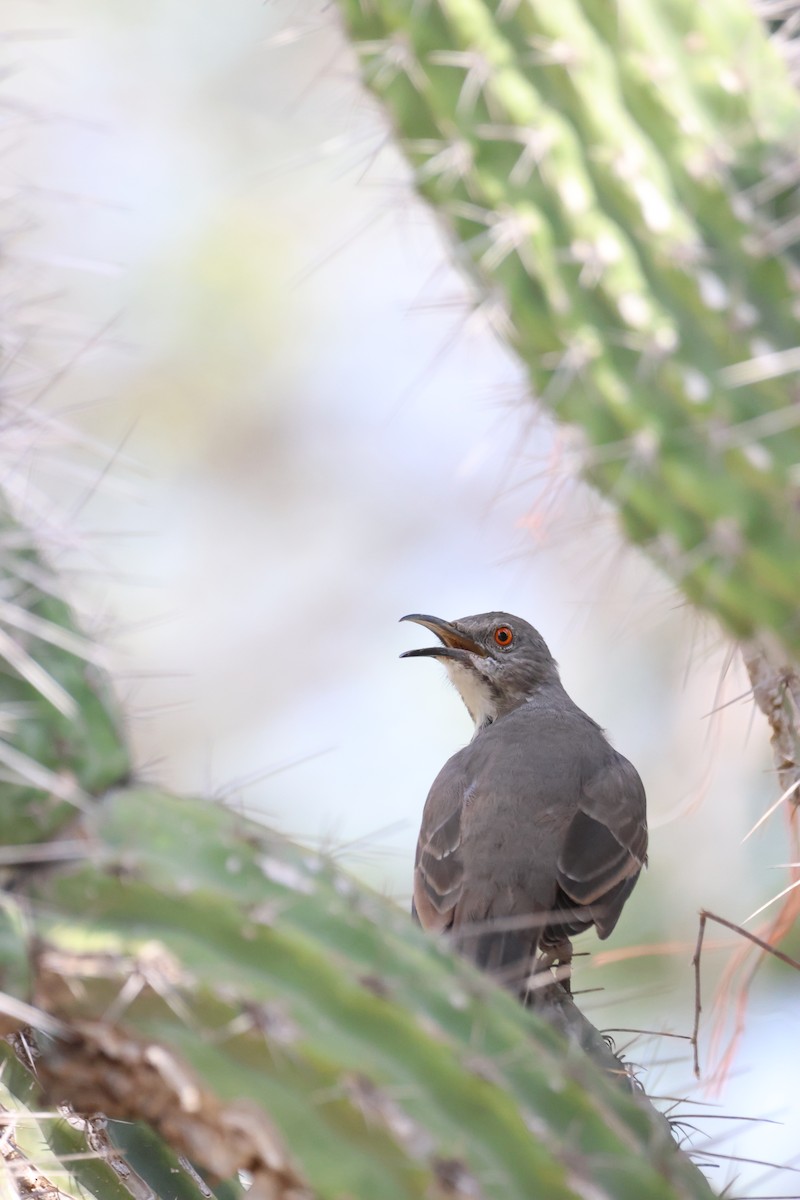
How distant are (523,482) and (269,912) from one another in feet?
3.01

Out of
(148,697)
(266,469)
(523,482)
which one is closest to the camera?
(523,482)

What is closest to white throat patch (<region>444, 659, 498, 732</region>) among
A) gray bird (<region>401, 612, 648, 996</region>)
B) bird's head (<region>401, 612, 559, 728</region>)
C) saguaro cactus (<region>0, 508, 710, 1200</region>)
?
bird's head (<region>401, 612, 559, 728</region>)

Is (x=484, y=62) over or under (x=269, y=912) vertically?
over

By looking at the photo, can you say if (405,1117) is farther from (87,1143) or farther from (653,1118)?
(87,1143)

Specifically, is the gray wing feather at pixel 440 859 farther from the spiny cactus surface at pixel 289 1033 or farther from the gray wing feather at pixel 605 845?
the spiny cactus surface at pixel 289 1033

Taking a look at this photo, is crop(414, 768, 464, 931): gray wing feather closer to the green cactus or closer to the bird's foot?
the bird's foot

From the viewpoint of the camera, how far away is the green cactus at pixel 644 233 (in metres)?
2.03

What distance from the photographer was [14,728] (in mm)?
1983

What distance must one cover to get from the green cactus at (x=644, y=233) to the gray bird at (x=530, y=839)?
6.05 feet

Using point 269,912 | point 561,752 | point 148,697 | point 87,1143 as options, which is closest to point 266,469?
point 148,697

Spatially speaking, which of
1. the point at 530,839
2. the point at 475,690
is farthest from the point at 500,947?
the point at 475,690

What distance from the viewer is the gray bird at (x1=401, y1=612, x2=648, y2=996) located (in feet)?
13.3

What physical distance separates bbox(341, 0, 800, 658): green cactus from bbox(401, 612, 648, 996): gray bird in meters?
1.84

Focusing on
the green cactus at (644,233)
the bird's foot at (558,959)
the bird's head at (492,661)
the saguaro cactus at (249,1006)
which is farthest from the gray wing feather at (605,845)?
the green cactus at (644,233)
